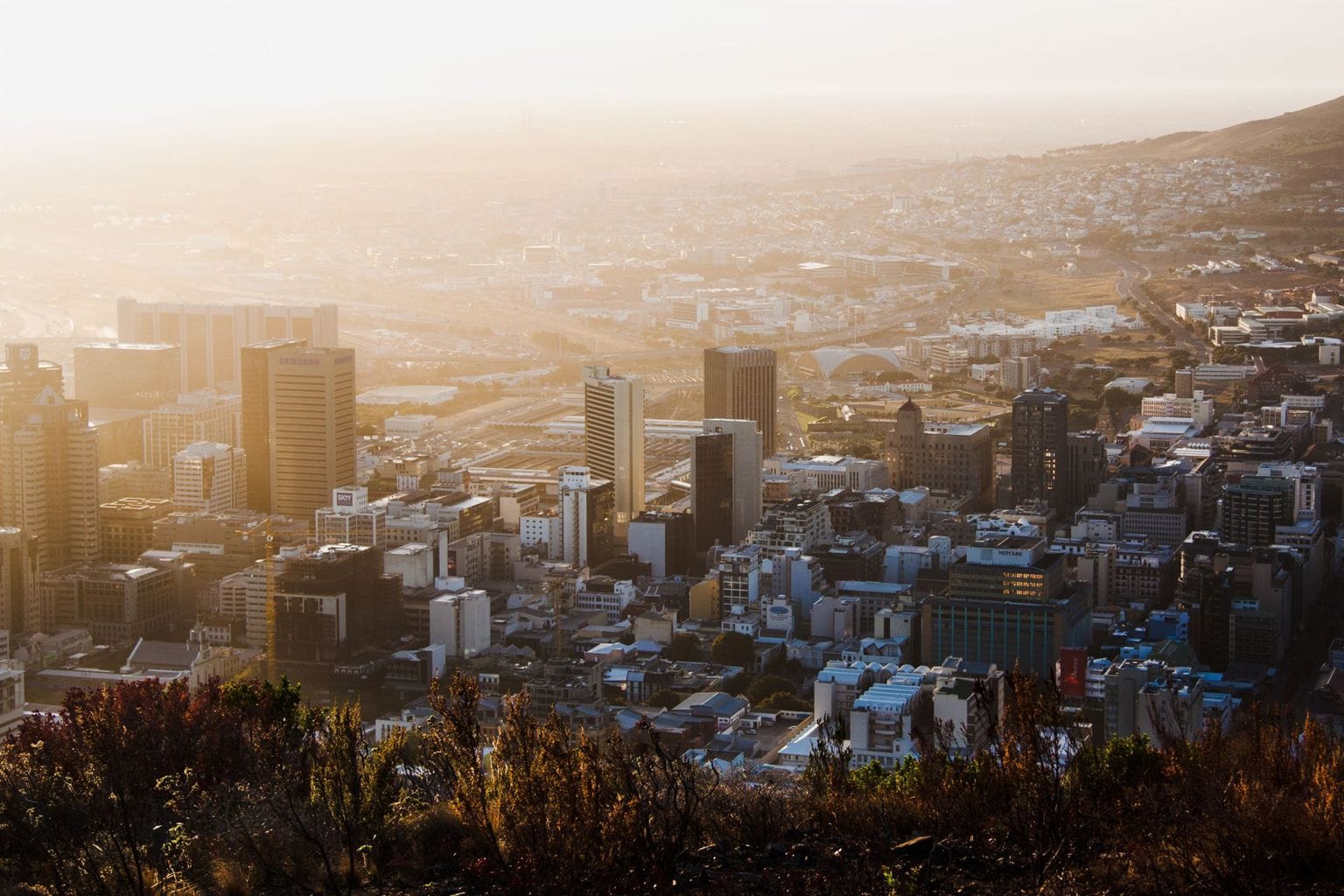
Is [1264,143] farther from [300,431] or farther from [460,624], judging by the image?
[460,624]

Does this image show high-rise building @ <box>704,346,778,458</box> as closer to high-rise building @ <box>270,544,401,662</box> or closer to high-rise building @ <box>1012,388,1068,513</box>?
high-rise building @ <box>1012,388,1068,513</box>

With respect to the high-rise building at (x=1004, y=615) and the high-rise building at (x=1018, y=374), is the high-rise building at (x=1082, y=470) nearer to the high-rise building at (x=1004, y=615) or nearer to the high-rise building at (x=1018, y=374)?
the high-rise building at (x=1004, y=615)

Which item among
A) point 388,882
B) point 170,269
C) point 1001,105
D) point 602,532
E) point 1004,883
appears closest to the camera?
point 1004,883

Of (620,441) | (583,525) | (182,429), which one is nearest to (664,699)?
→ (583,525)

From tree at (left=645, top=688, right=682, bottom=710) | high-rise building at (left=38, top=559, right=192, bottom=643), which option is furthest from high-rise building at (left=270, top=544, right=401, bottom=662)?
tree at (left=645, top=688, right=682, bottom=710)

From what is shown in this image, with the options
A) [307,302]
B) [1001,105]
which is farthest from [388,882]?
[1001,105]

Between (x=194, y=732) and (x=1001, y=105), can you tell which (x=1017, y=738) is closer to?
(x=194, y=732)
